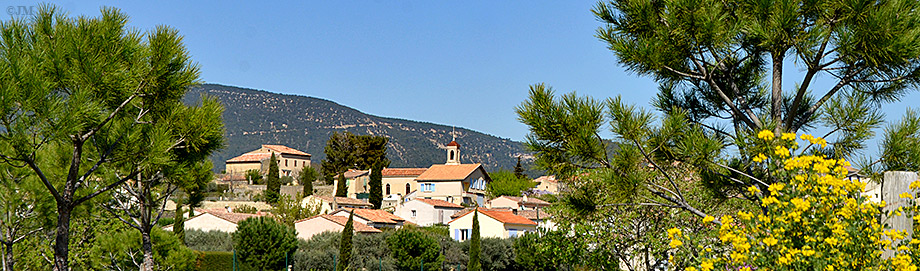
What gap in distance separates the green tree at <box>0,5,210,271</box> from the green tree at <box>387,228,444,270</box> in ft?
76.6

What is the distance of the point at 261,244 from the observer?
27.1 meters

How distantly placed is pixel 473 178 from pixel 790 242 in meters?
62.5

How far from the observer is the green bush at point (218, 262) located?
88.9ft

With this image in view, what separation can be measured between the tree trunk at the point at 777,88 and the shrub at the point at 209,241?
29851mm

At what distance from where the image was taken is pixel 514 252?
34688 mm

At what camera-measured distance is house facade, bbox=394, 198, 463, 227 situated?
156 ft

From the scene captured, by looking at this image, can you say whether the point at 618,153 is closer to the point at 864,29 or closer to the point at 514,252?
the point at 864,29

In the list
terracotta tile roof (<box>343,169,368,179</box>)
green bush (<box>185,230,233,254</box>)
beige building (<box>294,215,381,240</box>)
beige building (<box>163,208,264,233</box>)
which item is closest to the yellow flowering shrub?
green bush (<box>185,230,233,254</box>)

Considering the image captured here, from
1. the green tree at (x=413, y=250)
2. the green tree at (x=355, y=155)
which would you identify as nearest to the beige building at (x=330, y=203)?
the green tree at (x=413, y=250)

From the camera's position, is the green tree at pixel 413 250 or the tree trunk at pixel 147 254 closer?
the tree trunk at pixel 147 254

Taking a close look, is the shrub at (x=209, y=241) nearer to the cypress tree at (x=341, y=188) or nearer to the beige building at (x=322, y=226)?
the beige building at (x=322, y=226)

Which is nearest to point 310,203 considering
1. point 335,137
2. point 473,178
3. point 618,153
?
point 473,178

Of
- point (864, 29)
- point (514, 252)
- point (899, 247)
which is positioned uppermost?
point (864, 29)

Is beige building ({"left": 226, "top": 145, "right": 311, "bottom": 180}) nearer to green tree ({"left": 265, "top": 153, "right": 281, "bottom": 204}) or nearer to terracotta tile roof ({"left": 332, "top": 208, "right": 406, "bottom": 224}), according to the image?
green tree ({"left": 265, "top": 153, "right": 281, "bottom": 204})
